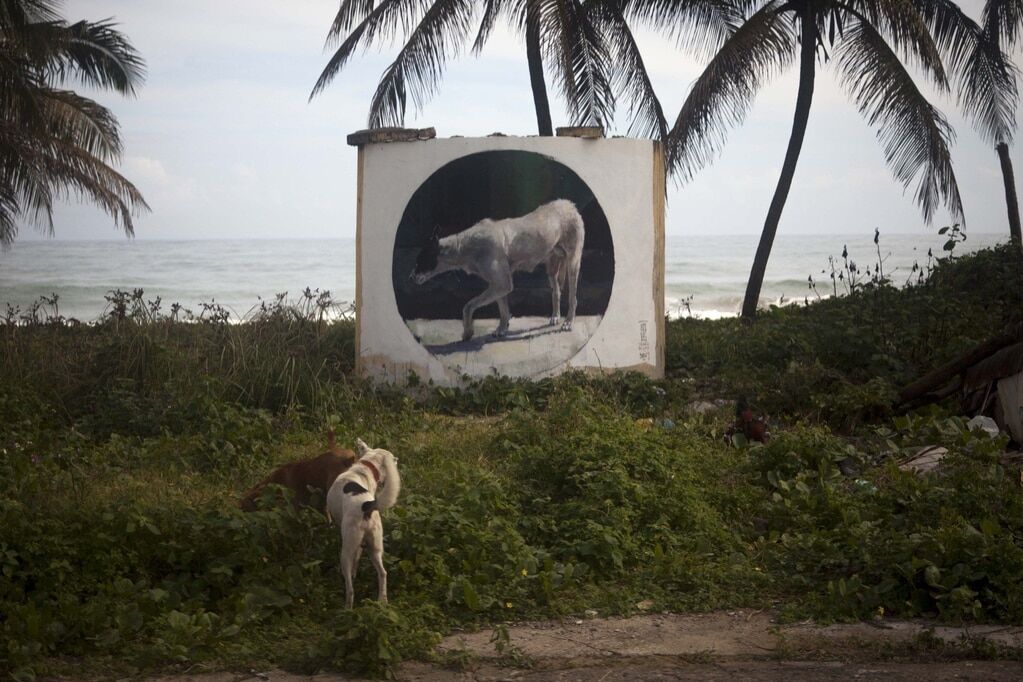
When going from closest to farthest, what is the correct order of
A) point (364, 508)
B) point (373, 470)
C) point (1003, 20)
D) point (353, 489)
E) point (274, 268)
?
point (364, 508) → point (353, 489) → point (373, 470) → point (1003, 20) → point (274, 268)

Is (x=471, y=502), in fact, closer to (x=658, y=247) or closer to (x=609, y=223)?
(x=609, y=223)

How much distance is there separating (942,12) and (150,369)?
10691mm

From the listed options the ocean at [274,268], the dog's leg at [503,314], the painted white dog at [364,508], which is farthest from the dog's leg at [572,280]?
the ocean at [274,268]

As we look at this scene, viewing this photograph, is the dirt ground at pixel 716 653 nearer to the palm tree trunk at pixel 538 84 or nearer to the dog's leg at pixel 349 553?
the dog's leg at pixel 349 553

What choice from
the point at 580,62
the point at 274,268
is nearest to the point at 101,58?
the point at 580,62

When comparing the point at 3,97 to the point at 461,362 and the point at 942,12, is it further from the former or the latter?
the point at 942,12

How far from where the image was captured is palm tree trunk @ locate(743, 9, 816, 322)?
1539 centimetres

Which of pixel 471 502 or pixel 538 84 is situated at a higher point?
pixel 538 84

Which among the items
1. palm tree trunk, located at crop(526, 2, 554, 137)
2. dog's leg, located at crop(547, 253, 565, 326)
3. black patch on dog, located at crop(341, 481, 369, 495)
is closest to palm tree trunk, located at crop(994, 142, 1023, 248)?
palm tree trunk, located at crop(526, 2, 554, 137)

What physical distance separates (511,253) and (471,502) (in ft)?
16.1

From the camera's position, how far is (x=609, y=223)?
→ 10.9 m

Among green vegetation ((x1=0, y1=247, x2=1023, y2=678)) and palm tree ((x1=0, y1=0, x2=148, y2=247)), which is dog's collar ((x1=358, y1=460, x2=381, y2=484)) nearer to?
green vegetation ((x1=0, y1=247, x2=1023, y2=678))

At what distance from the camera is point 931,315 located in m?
10.9

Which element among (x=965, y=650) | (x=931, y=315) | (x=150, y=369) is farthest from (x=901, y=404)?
(x=150, y=369)
